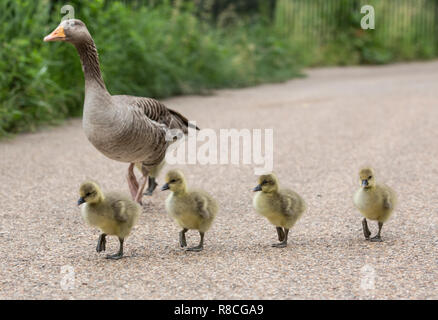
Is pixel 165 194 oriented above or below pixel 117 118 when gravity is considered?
below

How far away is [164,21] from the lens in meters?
12.1

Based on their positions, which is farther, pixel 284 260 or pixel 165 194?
pixel 165 194

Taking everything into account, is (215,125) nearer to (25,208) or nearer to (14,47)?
(14,47)

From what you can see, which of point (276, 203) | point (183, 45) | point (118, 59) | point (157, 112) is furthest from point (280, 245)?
point (183, 45)

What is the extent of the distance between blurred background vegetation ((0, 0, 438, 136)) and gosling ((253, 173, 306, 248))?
4.84 metres

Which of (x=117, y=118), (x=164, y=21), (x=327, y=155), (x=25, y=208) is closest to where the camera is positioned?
(x=117, y=118)

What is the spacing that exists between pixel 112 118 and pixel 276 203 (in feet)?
4.54

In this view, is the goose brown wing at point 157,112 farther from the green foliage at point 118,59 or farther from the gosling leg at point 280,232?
the green foliage at point 118,59

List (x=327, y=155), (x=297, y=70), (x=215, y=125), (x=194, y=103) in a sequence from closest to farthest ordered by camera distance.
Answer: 1. (x=327, y=155)
2. (x=215, y=125)
3. (x=194, y=103)
4. (x=297, y=70)

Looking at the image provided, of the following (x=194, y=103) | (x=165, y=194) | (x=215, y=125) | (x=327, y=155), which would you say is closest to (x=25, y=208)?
(x=165, y=194)

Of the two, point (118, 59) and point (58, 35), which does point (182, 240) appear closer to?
point (58, 35)

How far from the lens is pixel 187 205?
4.09 metres
